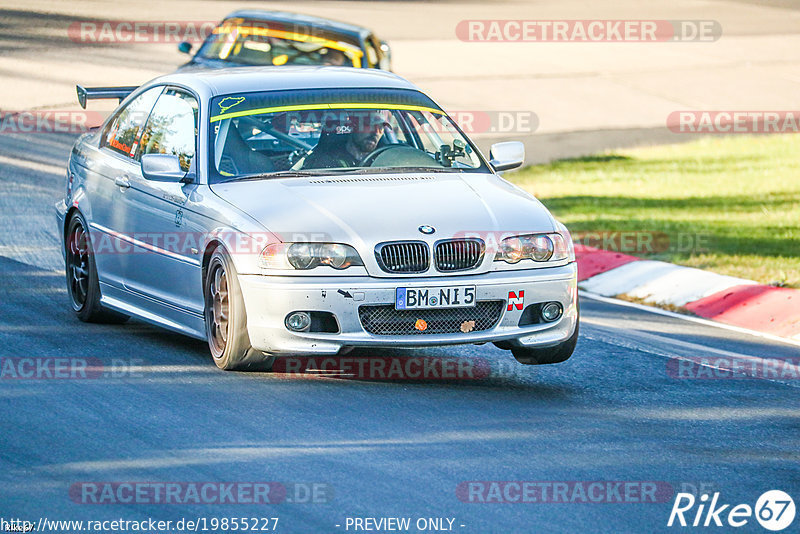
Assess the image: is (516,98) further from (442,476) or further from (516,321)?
(442,476)

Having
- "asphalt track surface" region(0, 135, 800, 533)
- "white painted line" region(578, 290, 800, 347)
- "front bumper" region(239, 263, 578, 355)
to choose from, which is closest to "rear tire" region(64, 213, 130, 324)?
"asphalt track surface" region(0, 135, 800, 533)

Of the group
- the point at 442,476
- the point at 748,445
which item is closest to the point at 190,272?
the point at 442,476

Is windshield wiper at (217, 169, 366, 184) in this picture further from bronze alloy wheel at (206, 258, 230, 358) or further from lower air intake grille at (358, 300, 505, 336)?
lower air intake grille at (358, 300, 505, 336)

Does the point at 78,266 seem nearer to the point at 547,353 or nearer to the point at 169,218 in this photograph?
the point at 169,218

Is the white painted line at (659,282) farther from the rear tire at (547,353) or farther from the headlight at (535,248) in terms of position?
the headlight at (535,248)

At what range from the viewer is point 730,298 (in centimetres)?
1179

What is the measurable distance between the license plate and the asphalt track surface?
0.49m

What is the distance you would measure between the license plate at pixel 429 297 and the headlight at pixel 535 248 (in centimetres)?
32

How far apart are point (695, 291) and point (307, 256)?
5080mm

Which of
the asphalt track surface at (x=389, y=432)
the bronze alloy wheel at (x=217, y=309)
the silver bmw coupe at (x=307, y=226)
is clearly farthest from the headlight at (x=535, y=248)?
the bronze alloy wheel at (x=217, y=309)

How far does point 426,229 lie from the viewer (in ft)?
26.3

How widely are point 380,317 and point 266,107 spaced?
183 centimetres

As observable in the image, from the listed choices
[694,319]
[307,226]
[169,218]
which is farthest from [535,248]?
[694,319]

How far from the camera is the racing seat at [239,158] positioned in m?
8.84
